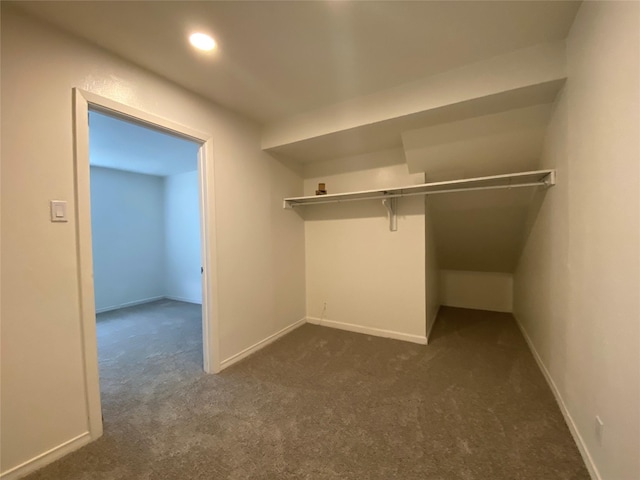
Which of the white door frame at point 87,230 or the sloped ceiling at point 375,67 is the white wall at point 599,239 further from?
the white door frame at point 87,230

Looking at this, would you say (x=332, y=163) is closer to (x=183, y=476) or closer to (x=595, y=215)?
(x=595, y=215)

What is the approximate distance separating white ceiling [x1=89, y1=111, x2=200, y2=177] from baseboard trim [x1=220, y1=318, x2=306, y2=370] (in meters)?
1.97

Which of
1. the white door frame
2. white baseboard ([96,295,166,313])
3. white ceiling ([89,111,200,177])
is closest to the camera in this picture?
the white door frame

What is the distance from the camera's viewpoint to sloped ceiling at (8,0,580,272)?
57.2 inches

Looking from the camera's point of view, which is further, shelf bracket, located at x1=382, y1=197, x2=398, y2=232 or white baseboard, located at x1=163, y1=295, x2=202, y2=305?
white baseboard, located at x1=163, y1=295, x2=202, y2=305

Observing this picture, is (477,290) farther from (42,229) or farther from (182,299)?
(182,299)

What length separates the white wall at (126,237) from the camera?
442 cm

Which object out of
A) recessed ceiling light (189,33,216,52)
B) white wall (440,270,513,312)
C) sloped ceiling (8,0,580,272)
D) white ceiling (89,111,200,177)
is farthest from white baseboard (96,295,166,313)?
white wall (440,270,513,312)

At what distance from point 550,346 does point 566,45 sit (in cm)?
212

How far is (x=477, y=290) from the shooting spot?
4.20 meters

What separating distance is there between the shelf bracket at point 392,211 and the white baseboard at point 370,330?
121 centimetres

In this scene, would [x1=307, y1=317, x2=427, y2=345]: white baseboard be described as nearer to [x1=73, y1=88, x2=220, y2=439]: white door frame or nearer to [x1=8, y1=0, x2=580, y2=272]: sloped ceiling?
[x1=8, y1=0, x2=580, y2=272]: sloped ceiling

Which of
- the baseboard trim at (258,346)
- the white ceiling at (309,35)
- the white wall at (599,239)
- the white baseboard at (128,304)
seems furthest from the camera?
the white baseboard at (128,304)

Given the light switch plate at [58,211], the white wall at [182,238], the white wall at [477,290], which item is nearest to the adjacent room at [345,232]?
the light switch plate at [58,211]
